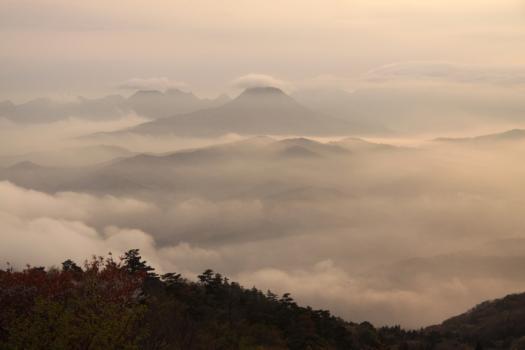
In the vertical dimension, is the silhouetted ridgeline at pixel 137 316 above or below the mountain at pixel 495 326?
Result: below

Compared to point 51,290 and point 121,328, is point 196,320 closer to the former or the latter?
point 51,290

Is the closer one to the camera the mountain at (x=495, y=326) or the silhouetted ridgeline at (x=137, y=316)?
the silhouetted ridgeline at (x=137, y=316)

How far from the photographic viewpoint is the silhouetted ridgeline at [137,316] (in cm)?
2947

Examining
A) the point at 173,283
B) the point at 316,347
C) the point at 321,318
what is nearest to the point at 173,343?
the point at 316,347

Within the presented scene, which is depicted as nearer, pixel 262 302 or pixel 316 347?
pixel 316 347

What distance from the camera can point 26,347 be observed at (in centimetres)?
2939

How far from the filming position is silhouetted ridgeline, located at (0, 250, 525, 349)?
29.5 metres

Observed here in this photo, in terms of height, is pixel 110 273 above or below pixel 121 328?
above

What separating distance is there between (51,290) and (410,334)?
105875 mm

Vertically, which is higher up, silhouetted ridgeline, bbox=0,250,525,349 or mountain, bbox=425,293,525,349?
mountain, bbox=425,293,525,349

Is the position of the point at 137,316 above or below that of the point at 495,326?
below

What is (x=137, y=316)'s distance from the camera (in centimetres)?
3684

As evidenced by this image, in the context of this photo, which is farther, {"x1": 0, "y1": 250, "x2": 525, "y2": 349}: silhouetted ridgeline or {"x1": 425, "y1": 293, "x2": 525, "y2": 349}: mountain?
{"x1": 425, "y1": 293, "x2": 525, "y2": 349}: mountain

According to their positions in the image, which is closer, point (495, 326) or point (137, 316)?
point (137, 316)
